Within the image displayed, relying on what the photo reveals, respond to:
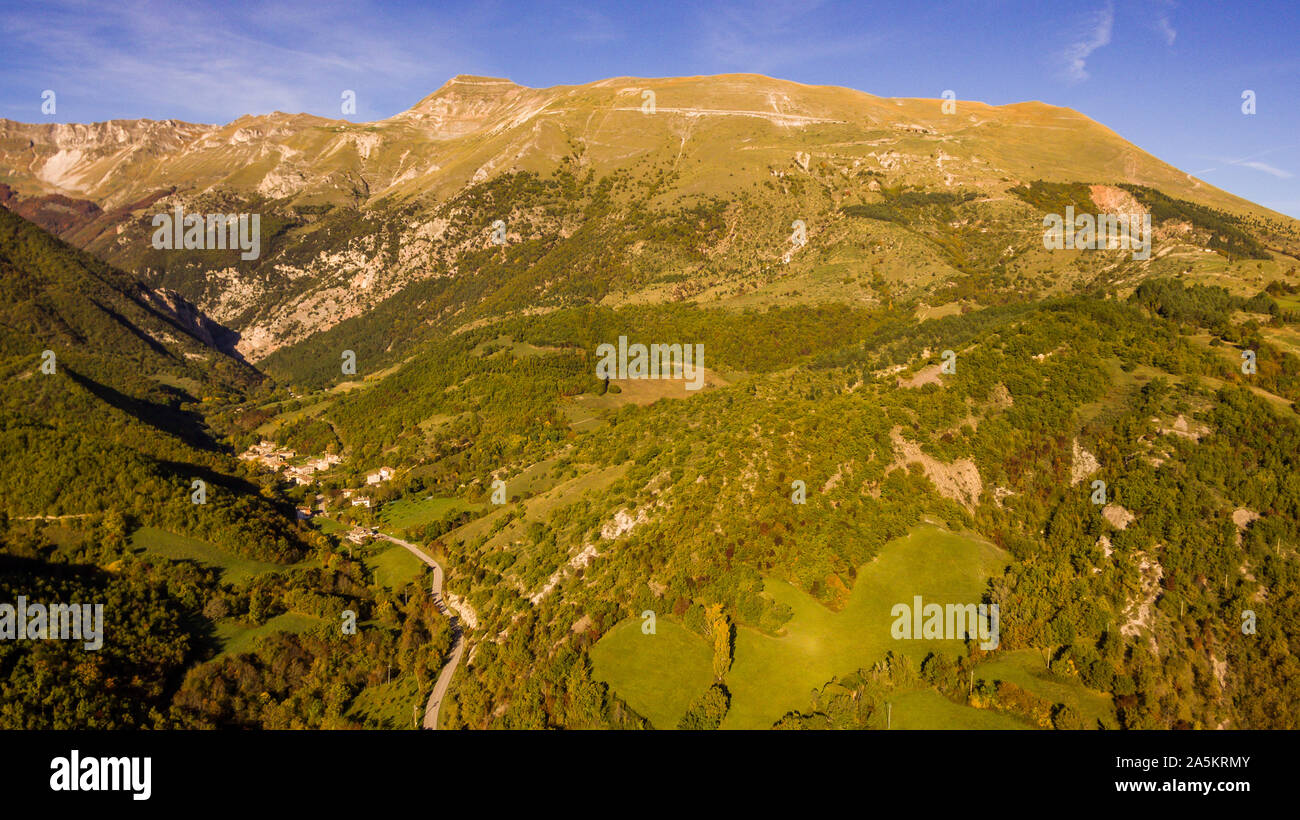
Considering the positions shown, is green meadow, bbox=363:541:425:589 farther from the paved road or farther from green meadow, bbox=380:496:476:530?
green meadow, bbox=380:496:476:530

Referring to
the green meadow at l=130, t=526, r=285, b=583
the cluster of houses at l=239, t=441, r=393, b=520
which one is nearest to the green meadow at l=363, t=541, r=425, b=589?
the green meadow at l=130, t=526, r=285, b=583

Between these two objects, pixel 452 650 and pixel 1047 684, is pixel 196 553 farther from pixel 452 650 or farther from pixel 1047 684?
pixel 1047 684

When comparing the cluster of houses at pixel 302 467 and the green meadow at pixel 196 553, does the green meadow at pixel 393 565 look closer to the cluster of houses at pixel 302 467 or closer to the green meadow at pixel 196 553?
the green meadow at pixel 196 553

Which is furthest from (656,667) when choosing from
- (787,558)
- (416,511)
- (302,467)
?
(302,467)

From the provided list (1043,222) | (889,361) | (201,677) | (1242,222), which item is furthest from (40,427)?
(1242,222)

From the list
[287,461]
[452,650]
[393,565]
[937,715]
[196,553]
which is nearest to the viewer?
[937,715]

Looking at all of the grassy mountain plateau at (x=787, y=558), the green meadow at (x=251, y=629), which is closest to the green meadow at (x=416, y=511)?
the grassy mountain plateau at (x=787, y=558)

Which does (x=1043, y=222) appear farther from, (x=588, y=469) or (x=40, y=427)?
(x=40, y=427)
